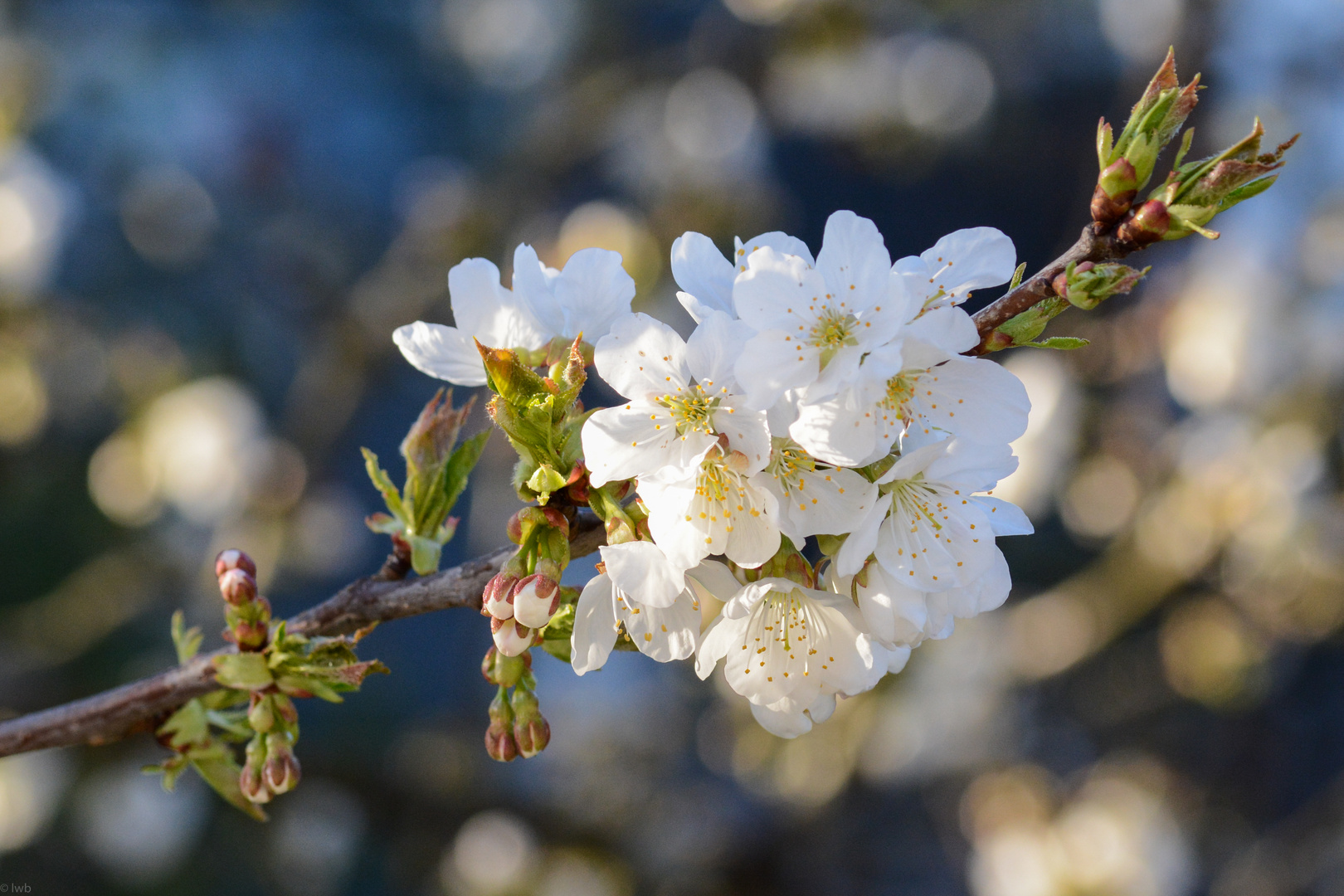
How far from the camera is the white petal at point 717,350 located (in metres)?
0.53

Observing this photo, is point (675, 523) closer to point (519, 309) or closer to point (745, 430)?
point (745, 430)

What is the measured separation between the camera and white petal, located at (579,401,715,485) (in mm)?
529

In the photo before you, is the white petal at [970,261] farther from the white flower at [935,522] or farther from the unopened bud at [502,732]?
the unopened bud at [502,732]

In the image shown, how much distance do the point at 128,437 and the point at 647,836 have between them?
175cm

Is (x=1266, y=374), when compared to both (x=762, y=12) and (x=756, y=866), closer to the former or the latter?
(x=762, y=12)

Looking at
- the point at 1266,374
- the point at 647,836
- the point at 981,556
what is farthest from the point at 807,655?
the point at 1266,374

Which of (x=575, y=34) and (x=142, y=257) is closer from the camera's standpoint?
(x=142, y=257)

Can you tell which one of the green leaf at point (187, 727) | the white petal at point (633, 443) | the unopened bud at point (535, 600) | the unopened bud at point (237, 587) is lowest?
the green leaf at point (187, 727)

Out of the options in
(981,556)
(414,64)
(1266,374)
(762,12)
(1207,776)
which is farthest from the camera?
(414,64)

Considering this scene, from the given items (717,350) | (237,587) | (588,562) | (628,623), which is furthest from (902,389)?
(588,562)

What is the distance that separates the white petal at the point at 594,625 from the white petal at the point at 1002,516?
0.84ft

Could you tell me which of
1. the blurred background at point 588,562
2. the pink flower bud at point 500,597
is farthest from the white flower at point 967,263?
the blurred background at point 588,562

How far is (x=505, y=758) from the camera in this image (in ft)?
2.10

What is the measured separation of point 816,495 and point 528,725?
0.89 feet
